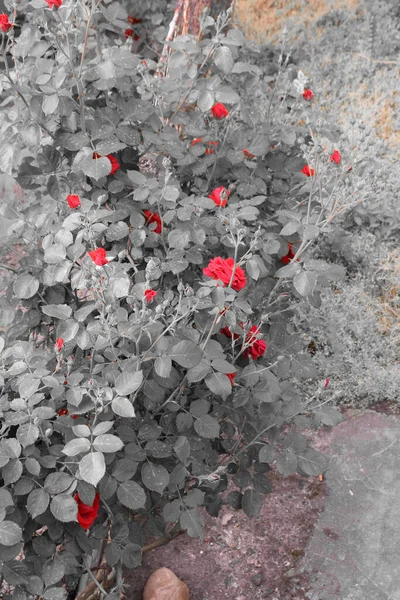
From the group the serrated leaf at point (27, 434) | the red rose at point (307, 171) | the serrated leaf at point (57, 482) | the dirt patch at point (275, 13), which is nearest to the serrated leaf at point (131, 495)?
the serrated leaf at point (57, 482)

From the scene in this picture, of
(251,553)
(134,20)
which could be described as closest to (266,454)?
(251,553)

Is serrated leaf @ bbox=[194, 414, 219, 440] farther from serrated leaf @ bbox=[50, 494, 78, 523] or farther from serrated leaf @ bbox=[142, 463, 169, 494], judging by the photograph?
serrated leaf @ bbox=[50, 494, 78, 523]

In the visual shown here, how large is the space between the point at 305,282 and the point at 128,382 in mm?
547

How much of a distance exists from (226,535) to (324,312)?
1210 mm

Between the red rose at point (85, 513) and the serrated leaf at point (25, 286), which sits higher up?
the serrated leaf at point (25, 286)

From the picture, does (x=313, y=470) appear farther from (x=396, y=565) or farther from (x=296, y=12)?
(x=296, y=12)

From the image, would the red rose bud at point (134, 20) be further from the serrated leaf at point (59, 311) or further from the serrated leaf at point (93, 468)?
the serrated leaf at point (93, 468)

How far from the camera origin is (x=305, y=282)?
1.64 meters

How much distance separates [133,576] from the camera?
2338 millimetres

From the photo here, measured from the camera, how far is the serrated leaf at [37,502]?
137 centimetres

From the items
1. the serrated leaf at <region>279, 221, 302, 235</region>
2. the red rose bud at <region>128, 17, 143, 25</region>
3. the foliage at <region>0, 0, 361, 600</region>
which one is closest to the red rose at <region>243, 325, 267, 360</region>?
the foliage at <region>0, 0, 361, 600</region>

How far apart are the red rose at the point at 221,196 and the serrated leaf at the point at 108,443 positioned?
0.80m

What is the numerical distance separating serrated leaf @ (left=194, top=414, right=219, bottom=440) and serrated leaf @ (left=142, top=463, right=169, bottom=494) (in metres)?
0.13

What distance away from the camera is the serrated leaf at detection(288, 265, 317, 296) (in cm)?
164
